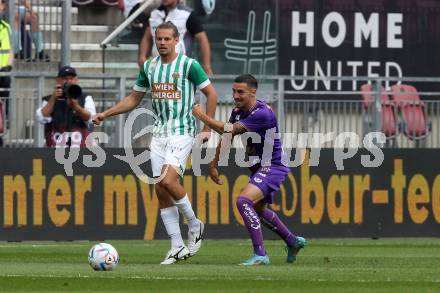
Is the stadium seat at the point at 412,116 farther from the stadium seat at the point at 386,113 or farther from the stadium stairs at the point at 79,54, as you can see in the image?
the stadium stairs at the point at 79,54

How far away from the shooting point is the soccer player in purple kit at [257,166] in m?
14.6

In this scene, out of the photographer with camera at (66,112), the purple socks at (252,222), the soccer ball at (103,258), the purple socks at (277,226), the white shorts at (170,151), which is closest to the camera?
the soccer ball at (103,258)

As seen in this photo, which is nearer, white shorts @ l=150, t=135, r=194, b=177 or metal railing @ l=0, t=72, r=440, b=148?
white shorts @ l=150, t=135, r=194, b=177

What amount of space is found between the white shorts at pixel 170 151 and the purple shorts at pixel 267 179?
0.79 meters

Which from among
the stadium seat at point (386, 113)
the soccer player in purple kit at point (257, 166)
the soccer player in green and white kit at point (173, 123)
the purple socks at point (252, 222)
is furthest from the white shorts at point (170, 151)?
the stadium seat at point (386, 113)

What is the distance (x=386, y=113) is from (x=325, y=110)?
0.88 metres

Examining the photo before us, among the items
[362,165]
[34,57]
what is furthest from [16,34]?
[362,165]

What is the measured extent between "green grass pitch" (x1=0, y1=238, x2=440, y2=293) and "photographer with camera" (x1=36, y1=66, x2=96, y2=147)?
5.69 feet

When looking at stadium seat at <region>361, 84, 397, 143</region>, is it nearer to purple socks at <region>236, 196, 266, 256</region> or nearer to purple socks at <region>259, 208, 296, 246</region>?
purple socks at <region>259, 208, 296, 246</region>

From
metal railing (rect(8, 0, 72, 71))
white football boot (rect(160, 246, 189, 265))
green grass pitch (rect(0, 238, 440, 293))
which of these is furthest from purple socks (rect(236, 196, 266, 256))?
metal railing (rect(8, 0, 72, 71))

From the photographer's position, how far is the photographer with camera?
19217 mm

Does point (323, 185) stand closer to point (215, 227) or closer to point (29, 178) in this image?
point (215, 227)

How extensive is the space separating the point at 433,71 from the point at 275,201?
4.95 m

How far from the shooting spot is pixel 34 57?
21.7m
